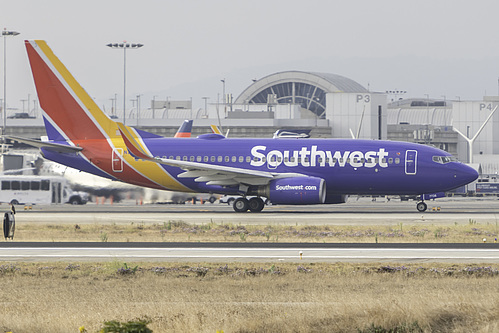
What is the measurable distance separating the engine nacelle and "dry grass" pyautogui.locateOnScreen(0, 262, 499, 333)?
23.1 m

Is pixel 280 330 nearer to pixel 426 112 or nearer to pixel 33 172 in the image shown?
pixel 33 172

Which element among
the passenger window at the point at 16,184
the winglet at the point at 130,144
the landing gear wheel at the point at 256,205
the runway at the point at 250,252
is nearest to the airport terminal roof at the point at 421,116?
the passenger window at the point at 16,184

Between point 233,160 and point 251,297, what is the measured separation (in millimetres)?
31680

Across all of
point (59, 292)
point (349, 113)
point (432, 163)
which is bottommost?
point (59, 292)

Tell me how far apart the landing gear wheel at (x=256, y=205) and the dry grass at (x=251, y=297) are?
85.8ft

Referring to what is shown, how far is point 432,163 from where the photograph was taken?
49.7 metres

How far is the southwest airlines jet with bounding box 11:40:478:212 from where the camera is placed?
49.4 meters

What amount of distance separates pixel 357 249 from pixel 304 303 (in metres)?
12.0

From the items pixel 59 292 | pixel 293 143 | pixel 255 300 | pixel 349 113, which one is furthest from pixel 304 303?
pixel 349 113

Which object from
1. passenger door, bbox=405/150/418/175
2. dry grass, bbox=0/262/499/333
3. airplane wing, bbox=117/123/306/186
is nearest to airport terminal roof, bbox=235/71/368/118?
airplane wing, bbox=117/123/306/186

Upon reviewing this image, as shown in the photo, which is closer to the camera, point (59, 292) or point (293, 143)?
point (59, 292)

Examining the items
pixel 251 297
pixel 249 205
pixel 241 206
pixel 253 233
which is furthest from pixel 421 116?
pixel 251 297

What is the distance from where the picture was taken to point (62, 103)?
5241cm

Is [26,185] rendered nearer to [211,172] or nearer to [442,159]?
[211,172]
